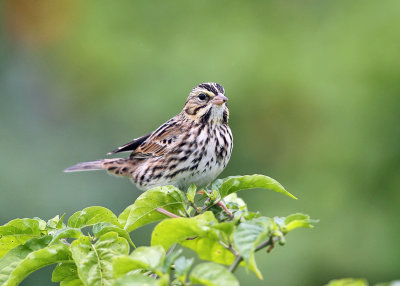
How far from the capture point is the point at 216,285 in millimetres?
1688

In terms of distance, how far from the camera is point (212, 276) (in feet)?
5.64

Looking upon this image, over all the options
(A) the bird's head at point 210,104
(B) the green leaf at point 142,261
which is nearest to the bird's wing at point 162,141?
(A) the bird's head at point 210,104

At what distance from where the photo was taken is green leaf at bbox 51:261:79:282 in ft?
7.63

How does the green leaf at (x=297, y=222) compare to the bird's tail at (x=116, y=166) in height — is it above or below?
above

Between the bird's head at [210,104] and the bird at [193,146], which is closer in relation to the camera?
the bird at [193,146]

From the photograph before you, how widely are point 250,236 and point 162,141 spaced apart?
2.55m

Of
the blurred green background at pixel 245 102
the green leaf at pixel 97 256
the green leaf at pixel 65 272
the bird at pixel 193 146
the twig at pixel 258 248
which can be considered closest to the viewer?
the twig at pixel 258 248

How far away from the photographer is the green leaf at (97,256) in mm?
2119

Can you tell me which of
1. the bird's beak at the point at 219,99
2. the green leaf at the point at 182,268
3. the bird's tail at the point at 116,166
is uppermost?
the bird's beak at the point at 219,99

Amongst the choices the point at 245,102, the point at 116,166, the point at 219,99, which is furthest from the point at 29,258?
the point at 245,102

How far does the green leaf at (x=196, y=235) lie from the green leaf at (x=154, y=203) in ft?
0.62

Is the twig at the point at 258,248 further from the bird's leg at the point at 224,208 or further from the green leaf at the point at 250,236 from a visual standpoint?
the bird's leg at the point at 224,208

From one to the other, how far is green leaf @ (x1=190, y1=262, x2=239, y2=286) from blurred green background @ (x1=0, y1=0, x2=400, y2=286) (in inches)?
165

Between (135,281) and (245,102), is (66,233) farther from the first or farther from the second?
(245,102)
